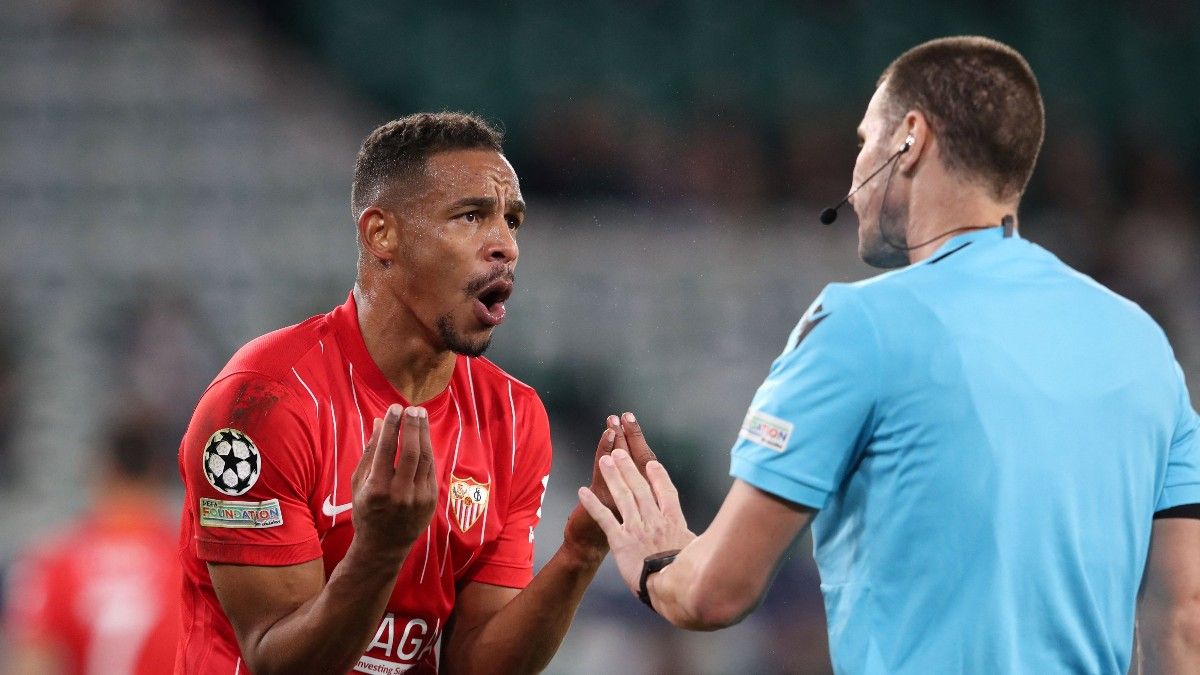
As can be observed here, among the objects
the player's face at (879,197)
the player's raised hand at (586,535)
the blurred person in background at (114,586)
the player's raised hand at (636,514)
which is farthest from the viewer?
the blurred person in background at (114,586)

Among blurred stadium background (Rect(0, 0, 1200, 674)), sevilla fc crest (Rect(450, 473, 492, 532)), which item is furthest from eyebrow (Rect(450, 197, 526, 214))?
blurred stadium background (Rect(0, 0, 1200, 674))

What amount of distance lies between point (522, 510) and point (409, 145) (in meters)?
0.98

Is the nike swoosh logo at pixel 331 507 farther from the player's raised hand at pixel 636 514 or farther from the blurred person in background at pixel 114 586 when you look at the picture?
the blurred person in background at pixel 114 586

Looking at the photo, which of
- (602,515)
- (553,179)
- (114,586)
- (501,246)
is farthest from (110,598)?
(553,179)

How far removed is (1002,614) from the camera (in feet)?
7.16

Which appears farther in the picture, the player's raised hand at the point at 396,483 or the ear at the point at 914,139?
the player's raised hand at the point at 396,483

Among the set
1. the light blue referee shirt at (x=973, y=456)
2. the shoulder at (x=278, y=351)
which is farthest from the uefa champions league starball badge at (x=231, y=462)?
the light blue referee shirt at (x=973, y=456)

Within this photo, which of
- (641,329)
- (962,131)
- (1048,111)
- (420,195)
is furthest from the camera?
(1048,111)

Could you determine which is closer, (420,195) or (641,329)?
(420,195)

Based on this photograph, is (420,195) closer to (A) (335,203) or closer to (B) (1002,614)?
(B) (1002,614)

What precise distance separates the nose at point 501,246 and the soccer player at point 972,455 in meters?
1.14

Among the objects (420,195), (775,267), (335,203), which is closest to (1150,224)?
(775,267)

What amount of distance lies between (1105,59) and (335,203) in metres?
5.99

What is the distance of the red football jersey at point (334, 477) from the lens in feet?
9.84
